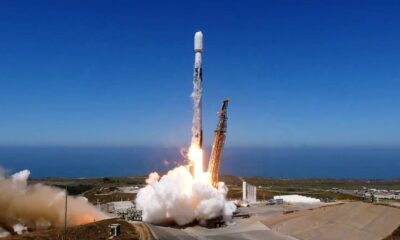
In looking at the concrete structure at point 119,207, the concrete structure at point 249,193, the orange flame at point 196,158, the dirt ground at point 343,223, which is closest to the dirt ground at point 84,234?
the orange flame at point 196,158

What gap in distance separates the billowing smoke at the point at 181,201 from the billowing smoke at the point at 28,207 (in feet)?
28.1

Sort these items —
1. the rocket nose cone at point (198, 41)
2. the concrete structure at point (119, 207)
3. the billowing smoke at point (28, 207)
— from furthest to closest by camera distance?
the concrete structure at point (119, 207)
the rocket nose cone at point (198, 41)
the billowing smoke at point (28, 207)

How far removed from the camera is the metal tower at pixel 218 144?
52.4 metres

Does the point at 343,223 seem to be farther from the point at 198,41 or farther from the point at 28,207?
the point at 28,207

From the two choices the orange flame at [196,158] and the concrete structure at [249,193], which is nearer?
the orange flame at [196,158]

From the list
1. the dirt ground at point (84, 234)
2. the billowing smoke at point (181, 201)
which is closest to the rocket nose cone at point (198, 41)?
the billowing smoke at point (181, 201)

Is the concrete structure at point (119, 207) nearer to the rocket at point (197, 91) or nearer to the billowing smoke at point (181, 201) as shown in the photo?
the billowing smoke at point (181, 201)

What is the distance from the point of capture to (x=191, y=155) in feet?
170

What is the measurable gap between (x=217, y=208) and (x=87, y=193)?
5240 cm

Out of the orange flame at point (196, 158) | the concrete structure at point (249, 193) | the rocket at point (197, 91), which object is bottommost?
the concrete structure at point (249, 193)

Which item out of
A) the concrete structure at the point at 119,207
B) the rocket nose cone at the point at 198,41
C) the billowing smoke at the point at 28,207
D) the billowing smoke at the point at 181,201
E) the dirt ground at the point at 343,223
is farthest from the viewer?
the concrete structure at the point at 119,207

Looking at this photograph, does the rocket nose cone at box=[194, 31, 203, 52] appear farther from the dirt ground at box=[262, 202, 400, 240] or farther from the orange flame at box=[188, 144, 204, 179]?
the dirt ground at box=[262, 202, 400, 240]

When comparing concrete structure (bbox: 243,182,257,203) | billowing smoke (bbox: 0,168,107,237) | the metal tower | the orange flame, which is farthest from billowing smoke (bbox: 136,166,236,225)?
concrete structure (bbox: 243,182,257,203)

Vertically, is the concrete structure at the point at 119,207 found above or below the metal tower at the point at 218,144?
below
